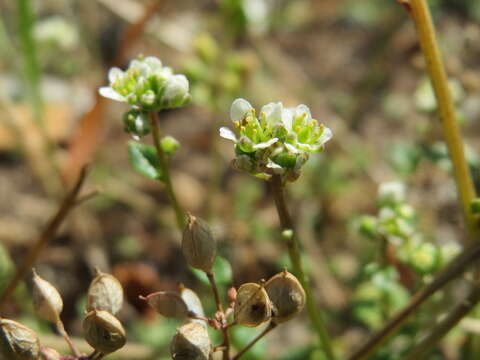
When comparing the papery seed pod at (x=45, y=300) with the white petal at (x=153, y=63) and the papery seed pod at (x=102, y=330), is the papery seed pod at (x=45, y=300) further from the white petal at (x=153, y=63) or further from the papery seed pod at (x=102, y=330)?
the white petal at (x=153, y=63)

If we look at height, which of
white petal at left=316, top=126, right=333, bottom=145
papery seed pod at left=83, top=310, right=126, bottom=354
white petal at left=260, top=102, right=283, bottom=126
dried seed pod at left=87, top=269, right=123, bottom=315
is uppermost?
white petal at left=260, top=102, right=283, bottom=126

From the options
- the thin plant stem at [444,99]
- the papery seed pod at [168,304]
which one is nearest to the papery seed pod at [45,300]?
the papery seed pod at [168,304]

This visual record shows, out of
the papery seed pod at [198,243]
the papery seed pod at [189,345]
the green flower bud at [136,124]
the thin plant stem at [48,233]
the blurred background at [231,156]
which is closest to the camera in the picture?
the papery seed pod at [189,345]

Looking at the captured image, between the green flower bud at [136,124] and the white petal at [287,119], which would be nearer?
the white petal at [287,119]

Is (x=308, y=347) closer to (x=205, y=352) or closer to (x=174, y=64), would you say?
(x=205, y=352)

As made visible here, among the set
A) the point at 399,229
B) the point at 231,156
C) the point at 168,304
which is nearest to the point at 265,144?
the point at 168,304

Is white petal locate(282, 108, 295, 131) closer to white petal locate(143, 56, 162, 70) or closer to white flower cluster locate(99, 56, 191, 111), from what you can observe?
white flower cluster locate(99, 56, 191, 111)

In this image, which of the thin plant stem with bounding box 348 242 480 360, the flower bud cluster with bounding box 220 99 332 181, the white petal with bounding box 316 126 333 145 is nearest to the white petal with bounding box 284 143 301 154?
the flower bud cluster with bounding box 220 99 332 181
